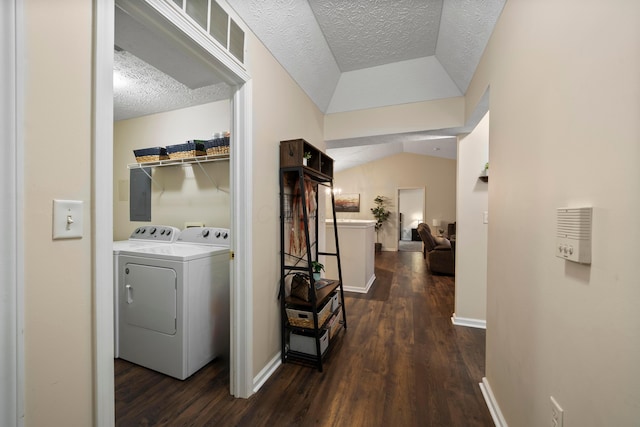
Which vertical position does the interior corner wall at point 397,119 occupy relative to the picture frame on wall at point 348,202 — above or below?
above

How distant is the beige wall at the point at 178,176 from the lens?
2656 millimetres

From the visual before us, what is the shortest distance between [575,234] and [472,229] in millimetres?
2080

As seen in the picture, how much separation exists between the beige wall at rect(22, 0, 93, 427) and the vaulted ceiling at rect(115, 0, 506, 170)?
1.03 metres

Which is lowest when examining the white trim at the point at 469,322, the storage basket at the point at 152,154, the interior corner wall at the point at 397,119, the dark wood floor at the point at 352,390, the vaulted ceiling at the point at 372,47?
the dark wood floor at the point at 352,390

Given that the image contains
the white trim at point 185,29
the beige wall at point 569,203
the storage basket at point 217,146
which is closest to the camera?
the beige wall at point 569,203

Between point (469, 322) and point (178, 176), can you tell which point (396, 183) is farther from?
point (178, 176)

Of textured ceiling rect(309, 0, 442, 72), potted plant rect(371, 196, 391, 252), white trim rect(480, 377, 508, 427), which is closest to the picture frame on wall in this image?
Result: potted plant rect(371, 196, 391, 252)

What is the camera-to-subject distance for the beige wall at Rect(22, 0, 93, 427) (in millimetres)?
677

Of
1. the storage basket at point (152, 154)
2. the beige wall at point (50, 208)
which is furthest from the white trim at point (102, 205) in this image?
the storage basket at point (152, 154)

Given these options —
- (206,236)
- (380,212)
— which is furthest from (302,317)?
(380,212)

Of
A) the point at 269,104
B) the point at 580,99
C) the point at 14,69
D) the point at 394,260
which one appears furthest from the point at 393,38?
the point at 394,260

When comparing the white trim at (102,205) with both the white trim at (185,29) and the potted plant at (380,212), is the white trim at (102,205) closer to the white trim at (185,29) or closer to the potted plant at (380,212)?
the white trim at (185,29)

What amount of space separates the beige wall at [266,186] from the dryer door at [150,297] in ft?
1.96

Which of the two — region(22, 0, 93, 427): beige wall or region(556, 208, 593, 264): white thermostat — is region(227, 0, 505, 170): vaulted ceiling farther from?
region(556, 208, 593, 264): white thermostat
